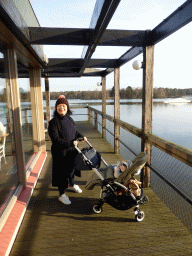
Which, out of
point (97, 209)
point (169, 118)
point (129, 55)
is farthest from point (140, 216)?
point (129, 55)

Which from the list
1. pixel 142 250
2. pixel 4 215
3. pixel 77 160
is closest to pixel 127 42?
pixel 77 160

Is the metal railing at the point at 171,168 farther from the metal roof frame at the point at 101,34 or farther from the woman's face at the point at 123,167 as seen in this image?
the metal roof frame at the point at 101,34

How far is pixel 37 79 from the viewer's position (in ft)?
16.6

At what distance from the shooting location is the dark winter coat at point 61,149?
2633 millimetres

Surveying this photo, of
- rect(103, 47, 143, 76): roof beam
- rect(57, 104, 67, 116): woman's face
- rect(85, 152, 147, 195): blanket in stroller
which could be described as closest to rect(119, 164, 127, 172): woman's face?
rect(85, 152, 147, 195): blanket in stroller

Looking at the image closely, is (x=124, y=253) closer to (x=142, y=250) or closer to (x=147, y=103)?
(x=142, y=250)

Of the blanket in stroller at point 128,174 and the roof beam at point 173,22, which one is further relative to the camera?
the blanket in stroller at point 128,174

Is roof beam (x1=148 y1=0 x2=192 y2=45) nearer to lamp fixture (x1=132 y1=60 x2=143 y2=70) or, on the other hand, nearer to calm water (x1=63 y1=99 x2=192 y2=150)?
lamp fixture (x1=132 y1=60 x2=143 y2=70)

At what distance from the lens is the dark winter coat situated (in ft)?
8.64

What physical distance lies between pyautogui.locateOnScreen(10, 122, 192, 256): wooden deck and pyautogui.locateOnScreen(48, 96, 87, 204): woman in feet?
1.01

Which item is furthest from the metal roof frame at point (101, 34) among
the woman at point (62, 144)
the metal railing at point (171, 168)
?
the metal railing at point (171, 168)

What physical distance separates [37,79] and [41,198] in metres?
3.23

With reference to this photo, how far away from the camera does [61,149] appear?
8.86 ft

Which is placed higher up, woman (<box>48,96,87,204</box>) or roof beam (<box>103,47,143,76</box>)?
roof beam (<box>103,47,143,76</box>)
